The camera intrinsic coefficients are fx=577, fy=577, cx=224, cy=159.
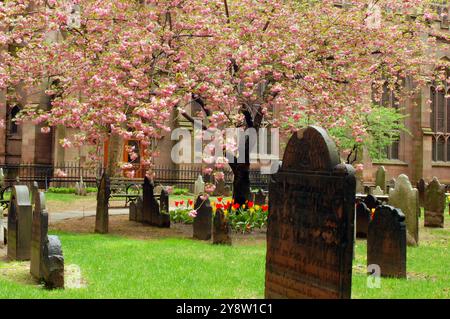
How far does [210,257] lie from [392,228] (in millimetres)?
3192

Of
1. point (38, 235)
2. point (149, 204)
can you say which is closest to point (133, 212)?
point (149, 204)

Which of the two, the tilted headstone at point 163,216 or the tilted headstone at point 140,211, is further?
the tilted headstone at point 140,211

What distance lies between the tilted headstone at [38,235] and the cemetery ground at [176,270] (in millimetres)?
179

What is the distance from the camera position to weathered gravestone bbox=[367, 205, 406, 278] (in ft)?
28.6

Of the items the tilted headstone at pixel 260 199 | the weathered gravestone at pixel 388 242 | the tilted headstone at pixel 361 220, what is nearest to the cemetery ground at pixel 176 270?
the weathered gravestone at pixel 388 242

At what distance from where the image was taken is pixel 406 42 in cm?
1664

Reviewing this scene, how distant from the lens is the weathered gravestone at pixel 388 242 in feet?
28.6

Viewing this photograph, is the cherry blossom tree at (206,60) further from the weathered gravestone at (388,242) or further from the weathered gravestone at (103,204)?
the weathered gravestone at (388,242)

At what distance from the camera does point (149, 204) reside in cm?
1592

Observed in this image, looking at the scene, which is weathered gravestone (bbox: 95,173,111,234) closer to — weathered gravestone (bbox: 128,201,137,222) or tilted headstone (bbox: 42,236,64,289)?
weathered gravestone (bbox: 128,201,137,222)

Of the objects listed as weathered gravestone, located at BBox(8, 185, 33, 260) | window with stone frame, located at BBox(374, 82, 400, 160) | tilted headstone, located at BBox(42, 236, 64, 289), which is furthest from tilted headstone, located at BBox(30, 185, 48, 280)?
window with stone frame, located at BBox(374, 82, 400, 160)

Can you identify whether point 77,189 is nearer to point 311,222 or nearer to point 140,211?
point 140,211
